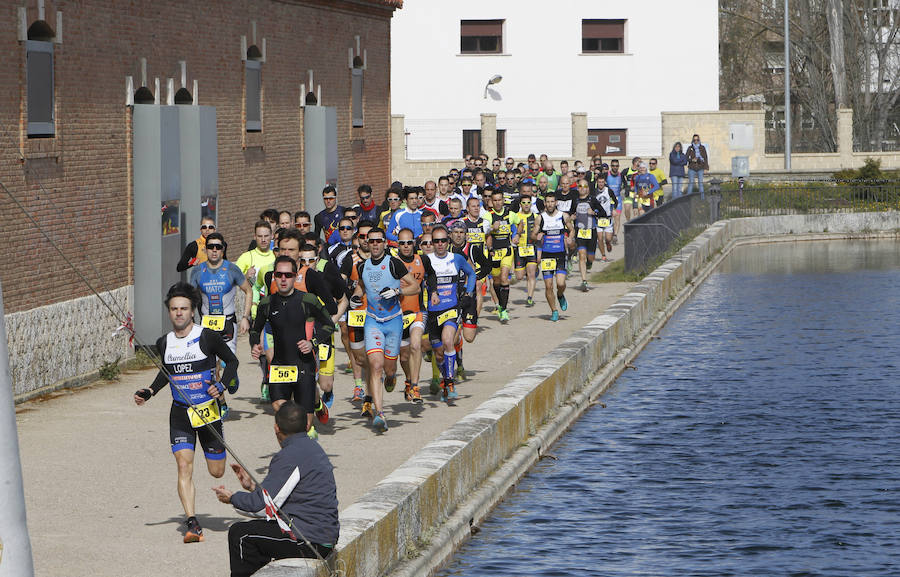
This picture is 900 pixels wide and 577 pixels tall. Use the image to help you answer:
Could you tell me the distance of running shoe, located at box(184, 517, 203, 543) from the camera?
36.4 ft

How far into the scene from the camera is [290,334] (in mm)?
13781

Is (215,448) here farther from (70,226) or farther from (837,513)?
(70,226)

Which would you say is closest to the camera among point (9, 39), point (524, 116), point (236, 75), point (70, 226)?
point (9, 39)

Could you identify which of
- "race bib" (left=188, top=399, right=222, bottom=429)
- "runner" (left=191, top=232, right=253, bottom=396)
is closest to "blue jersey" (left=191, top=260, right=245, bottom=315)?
"runner" (left=191, top=232, right=253, bottom=396)

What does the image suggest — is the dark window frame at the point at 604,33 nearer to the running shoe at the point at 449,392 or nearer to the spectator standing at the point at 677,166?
the spectator standing at the point at 677,166

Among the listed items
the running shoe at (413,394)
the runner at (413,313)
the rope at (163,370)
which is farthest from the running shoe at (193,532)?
the running shoe at (413,394)

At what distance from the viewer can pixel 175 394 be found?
11.7 meters

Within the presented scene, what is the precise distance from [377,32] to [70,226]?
16899 millimetres

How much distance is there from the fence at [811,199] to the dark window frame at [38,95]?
28.4 m

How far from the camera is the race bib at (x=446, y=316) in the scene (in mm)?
17266

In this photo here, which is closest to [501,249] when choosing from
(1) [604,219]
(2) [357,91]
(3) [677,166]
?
(1) [604,219]

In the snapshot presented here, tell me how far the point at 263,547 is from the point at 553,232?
1569 cm

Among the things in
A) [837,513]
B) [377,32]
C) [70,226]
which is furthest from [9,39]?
[377,32]

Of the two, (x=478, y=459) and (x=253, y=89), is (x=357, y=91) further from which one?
(x=478, y=459)
